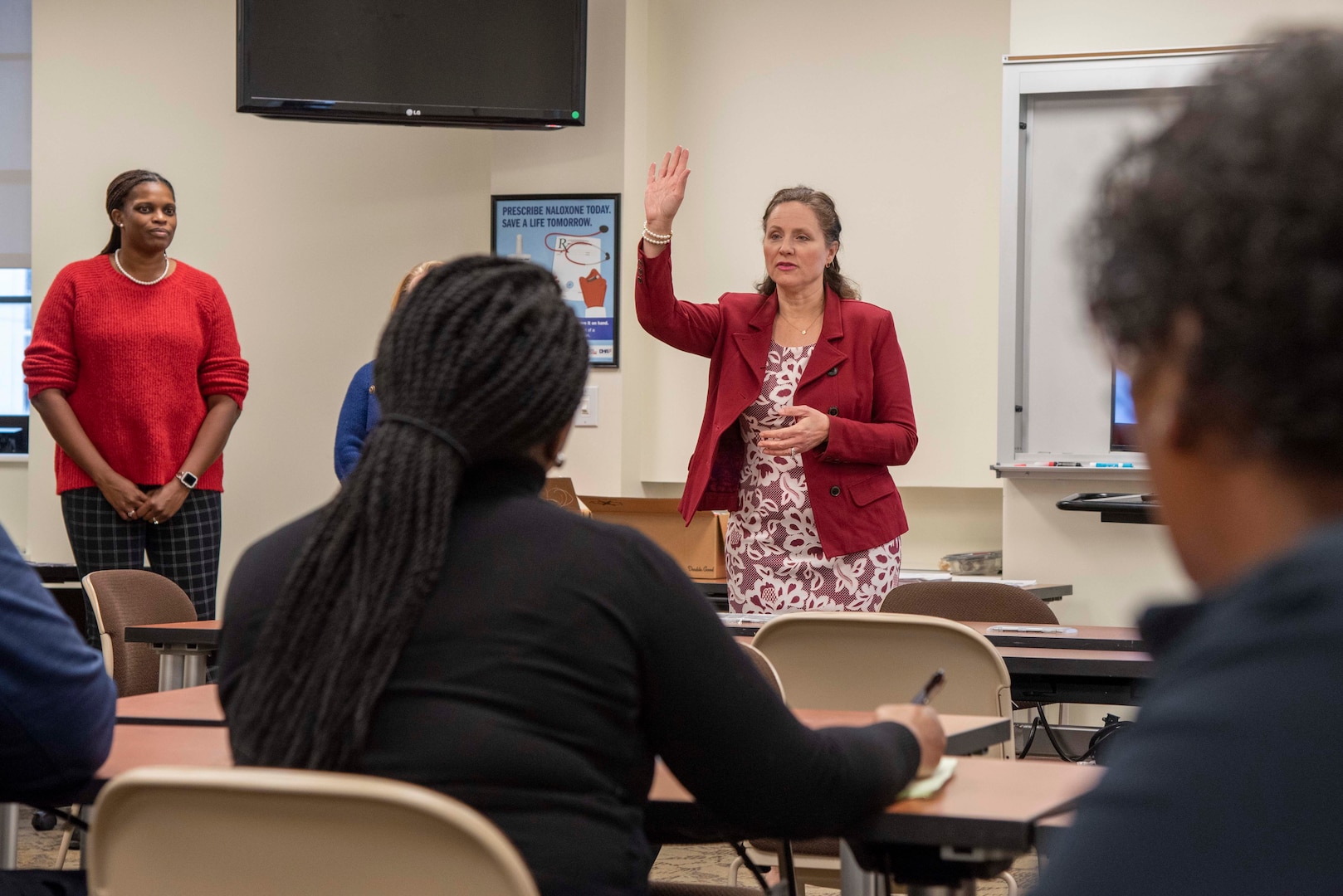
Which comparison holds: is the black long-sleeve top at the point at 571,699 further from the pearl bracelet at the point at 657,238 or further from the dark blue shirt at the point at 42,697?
the pearl bracelet at the point at 657,238

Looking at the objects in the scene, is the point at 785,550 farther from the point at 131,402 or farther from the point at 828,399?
the point at 131,402

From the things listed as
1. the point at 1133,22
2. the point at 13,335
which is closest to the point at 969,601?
the point at 1133,22

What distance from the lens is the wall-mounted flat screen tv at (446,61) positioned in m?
4.50

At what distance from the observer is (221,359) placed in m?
4.29

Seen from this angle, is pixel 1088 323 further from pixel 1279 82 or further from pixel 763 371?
pixel 763 371

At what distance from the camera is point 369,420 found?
3.87 meters

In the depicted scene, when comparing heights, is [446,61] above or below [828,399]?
above

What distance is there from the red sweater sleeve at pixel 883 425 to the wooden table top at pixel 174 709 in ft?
5.03

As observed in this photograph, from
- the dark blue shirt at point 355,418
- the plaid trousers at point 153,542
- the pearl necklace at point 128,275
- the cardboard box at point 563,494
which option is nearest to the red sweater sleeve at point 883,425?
the cardboard box at point 563,494

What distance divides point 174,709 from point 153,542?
7.74 feet

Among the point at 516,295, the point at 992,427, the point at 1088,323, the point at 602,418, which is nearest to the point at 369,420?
the point at 602,418

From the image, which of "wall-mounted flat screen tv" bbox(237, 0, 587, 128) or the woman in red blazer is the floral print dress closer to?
the woman in red blazer

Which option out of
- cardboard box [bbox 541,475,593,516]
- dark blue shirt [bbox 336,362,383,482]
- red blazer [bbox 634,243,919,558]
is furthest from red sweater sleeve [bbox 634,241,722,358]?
dark blue shirt [bbox 336,362,383,482]

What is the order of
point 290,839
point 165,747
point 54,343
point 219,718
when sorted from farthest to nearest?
1. point 54,343
2. point 219,718
3. point 165,747
4. point 290,839
